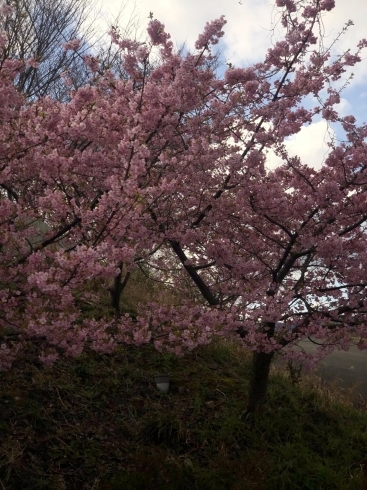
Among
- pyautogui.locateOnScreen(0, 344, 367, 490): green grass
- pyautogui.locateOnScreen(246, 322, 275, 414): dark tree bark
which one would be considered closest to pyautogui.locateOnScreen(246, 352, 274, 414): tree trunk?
pyautogui.locateOnScreen(246, 322, 275, 414): dark tree bark

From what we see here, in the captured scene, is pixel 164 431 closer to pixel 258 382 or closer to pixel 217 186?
pixel 258 382

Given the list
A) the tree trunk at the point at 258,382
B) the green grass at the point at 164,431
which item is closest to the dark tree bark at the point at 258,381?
the tree trunk at the point at 258,382

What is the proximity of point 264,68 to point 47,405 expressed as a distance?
4.32 metres

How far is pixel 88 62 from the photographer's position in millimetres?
4797

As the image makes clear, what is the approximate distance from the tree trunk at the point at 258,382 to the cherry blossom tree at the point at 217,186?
14 millimetres

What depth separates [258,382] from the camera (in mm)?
5242

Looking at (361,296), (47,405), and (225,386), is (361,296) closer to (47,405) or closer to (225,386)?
(225,386)

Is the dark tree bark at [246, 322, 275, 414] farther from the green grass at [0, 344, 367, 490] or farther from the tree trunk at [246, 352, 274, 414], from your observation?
the green grass at [0, 344, 367, 490]

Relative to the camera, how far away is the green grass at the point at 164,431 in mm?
3805

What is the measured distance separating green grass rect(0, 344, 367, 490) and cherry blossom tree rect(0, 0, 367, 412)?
0.61 meters

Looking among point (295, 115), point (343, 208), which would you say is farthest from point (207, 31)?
point (343, 208)

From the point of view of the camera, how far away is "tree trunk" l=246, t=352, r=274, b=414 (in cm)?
517

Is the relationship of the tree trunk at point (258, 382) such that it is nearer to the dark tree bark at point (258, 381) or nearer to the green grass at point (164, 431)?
the dark tree bark at point (258, 381)

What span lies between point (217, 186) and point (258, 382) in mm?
2314
